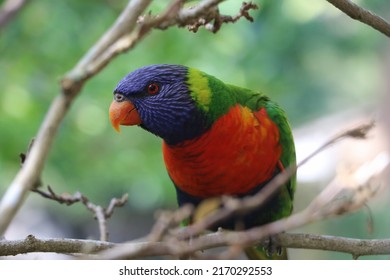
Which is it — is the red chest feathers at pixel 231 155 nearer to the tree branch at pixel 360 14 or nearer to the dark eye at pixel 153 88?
the dark eye at pixel 153 88

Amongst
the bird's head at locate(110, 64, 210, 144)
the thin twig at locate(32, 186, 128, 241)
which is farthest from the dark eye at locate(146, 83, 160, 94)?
the thin twig at locate(32, 186, 128, 241)

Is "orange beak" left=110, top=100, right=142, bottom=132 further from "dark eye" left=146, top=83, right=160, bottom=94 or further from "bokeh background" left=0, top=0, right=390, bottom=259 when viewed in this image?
"bokeh background" left=0, top=0, right=390, bottom=259

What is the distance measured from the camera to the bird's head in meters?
1.57

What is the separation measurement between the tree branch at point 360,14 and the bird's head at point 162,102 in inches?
21.1

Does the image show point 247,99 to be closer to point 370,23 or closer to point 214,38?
point 370,23

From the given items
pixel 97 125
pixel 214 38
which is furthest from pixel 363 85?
pixel 97 125

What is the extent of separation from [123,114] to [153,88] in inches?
5.2

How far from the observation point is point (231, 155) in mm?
1654

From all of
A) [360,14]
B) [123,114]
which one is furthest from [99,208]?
[360,14]

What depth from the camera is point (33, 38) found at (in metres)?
3.28

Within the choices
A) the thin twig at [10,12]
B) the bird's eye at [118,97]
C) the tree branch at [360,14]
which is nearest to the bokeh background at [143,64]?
the bird's eye at [118,97]

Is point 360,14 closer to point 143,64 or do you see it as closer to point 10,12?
point 10,12
